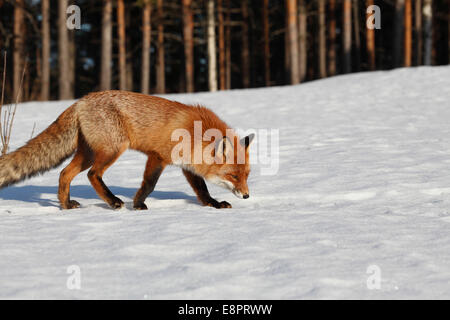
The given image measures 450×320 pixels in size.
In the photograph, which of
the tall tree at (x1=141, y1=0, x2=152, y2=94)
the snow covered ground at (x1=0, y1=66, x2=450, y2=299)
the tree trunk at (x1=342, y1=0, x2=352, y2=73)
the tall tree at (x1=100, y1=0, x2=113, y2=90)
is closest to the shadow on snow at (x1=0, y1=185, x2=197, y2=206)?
the snow covered ground at (x1=0, y1=66, x2=450, y2=299)

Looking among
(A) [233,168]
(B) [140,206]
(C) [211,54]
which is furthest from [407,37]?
(B) [140,206]

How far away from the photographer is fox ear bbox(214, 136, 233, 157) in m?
5.37

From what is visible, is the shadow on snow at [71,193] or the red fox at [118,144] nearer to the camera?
the red fox at [118,144]

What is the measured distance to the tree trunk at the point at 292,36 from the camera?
1983cm

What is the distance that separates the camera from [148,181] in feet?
17.8

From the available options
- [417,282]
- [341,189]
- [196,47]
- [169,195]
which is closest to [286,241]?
[417,282]

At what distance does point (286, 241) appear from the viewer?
3828 millimetres

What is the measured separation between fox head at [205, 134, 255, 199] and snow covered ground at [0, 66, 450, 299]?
0.27 m

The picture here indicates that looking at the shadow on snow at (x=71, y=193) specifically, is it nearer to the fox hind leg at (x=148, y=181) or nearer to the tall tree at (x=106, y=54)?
the fox hind leg at (x=148, y=181)

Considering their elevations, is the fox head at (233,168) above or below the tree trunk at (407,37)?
below

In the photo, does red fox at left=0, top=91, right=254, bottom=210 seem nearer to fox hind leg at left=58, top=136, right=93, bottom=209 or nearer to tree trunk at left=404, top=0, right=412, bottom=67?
fox hind leg at left=58, top=136, right=93, bottom=209

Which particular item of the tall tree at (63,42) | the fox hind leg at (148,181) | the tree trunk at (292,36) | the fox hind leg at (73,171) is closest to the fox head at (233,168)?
the fox hind leg at (148,181)

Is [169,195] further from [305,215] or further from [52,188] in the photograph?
[305,215]

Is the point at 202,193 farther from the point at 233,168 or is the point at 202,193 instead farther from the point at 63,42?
the point at 63,42
